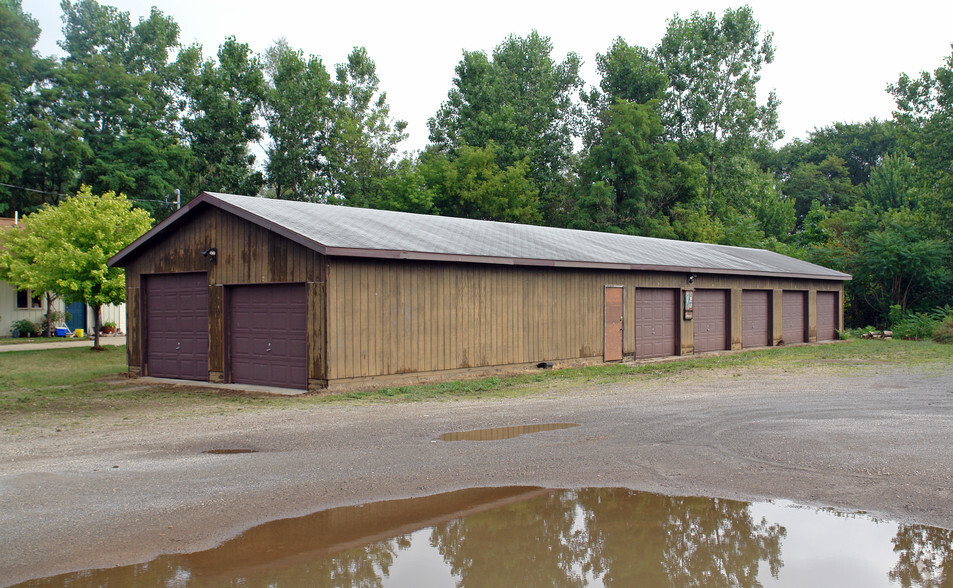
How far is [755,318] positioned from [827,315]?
5694mm

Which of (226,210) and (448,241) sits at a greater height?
(226,210)

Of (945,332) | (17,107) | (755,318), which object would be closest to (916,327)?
(945,332)

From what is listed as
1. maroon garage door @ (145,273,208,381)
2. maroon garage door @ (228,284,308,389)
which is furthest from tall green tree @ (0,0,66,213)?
maroon garage door @ (228,284,308,389)

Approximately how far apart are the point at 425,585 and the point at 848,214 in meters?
39.2

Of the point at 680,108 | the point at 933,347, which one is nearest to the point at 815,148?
the point at 680,108

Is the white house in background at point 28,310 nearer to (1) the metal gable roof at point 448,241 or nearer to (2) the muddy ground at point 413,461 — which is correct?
(1) the metal gable roof at point 448,241

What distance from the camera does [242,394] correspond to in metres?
12.9

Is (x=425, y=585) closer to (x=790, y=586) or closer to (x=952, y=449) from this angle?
(x=790, y=586)

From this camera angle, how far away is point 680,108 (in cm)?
4659

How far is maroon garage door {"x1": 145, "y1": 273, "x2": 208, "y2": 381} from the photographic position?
14945 mm

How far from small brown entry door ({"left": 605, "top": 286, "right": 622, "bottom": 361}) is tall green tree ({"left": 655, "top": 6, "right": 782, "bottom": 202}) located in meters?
29.6

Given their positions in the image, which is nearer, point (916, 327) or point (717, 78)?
point (916, 327)

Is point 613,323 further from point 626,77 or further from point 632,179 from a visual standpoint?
point 626,77

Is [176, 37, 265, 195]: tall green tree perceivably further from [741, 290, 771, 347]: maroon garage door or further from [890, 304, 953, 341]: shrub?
[890, 304, 953, 341]: shrub
